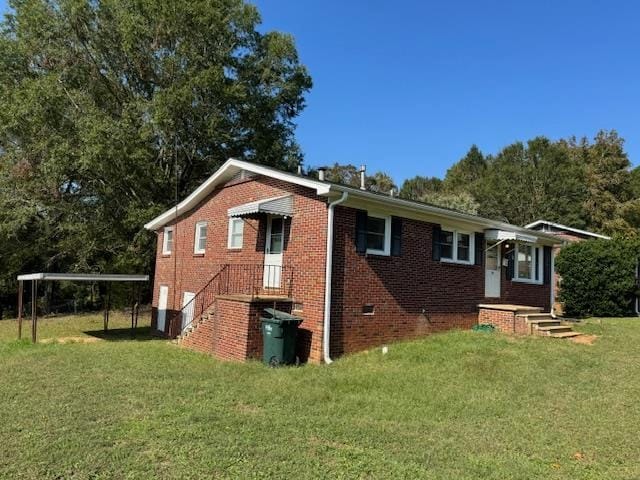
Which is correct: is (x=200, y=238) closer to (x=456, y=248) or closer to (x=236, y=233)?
(x=236, y=233)

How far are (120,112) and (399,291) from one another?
1802 centimetres

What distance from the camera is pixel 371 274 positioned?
10969 millimetres

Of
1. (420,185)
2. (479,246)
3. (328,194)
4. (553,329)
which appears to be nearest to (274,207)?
(328,194)

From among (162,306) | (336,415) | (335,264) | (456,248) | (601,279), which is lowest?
(336,415)

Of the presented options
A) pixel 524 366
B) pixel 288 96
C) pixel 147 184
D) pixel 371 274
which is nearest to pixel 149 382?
pixel 371 274

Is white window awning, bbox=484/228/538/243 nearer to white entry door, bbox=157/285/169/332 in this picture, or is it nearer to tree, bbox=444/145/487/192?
white entry door, bbox=157/285/169/332

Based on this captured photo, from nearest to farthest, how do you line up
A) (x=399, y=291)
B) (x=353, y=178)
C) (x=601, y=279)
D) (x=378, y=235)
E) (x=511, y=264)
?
(x=378, y=235)
(x=399, y=291)
(x=511, y=264)
(x=601, y=279)
(x=353, y=178)

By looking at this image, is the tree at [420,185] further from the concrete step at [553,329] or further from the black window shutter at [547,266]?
the concrete step at [553,329]

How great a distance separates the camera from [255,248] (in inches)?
504

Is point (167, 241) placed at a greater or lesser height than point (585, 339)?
greater

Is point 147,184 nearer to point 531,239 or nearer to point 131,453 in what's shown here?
point 531,239

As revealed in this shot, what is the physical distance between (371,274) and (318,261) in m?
1.34

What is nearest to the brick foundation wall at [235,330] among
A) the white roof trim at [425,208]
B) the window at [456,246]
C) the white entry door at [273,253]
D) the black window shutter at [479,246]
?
the white entry door at [273,253]

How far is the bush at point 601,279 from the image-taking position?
18.9 metres
